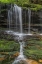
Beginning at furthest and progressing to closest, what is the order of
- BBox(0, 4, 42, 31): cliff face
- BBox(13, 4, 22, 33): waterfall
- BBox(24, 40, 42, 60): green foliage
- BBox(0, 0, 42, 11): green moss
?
Result: BBox(13, 4, 22, 33): waterfall → BBox(0, 4, 42, 31): cliff face → BBox(0, 0, 42, 11): green moss → BBox(24, 40, 42, 60): green foliage

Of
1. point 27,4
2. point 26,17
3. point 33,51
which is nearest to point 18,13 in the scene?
point 26,17

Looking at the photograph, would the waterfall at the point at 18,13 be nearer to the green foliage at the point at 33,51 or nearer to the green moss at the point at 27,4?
the green moss at the point at 27,4

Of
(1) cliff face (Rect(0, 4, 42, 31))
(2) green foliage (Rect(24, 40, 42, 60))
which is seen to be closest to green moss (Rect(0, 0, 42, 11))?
(1) cliff face (Rect(0, 4, 42, 31))

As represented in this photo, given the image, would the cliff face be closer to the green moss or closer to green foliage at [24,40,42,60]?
the green moss

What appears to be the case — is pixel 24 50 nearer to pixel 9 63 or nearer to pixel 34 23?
pixel 9 63

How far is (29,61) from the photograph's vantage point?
607 centimetres

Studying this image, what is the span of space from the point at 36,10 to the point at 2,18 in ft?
7.24

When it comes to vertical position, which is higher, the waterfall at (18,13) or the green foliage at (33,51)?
the waterfall at (18,13)

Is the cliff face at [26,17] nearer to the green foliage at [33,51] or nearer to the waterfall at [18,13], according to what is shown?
the waterfall at [18,13]

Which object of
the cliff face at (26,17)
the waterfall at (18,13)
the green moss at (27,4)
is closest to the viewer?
the green moss at (27,4)

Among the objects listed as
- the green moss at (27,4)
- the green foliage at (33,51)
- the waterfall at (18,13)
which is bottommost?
the green foliage at (33,51)

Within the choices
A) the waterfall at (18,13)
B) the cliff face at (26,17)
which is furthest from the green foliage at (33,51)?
the waterfall at (18,13)

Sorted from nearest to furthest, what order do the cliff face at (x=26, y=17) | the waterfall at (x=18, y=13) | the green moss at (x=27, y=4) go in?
the green moss at (x=27, y=4) < the cliff face at (x=26, y=17) < the waterfall at (x=18, y=13)

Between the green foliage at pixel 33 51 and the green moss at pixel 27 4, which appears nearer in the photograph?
the green foliage at pixel 33 51
